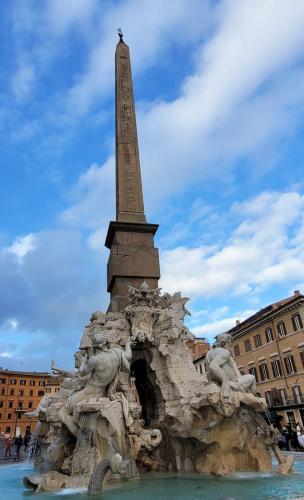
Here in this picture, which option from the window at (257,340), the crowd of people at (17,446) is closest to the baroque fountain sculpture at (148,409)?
the crowd of people at (17,446)

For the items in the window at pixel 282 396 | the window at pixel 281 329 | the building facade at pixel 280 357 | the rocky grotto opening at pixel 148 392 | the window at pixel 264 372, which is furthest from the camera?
the window at pixel 264 372

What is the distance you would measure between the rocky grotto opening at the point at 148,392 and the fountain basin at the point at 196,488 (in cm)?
158

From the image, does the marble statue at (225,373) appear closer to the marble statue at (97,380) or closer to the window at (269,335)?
the marble statue at (97,380)

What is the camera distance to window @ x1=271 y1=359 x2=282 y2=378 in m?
25.0

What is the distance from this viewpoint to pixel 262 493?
177 inches

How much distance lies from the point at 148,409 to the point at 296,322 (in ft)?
58.2

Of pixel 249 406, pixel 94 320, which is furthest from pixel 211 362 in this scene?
pixel 94 320

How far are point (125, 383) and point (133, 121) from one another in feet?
28.9

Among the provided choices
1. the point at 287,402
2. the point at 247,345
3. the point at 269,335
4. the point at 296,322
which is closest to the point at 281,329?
the point at 269,335

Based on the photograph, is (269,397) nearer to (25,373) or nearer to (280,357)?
(280,357)

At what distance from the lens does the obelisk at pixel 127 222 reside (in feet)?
31.3

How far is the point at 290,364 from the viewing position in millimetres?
23984

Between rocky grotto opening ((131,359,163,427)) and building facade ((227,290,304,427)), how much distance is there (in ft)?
54.0

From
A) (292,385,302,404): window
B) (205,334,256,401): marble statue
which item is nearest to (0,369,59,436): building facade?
(292,385,302,404): window
